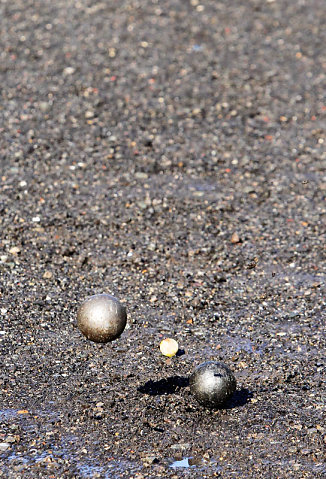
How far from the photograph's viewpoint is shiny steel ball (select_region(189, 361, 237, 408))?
6324 millimetres

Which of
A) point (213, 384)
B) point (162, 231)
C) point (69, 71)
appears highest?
point (213, 384)

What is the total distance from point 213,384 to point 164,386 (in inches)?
29.6

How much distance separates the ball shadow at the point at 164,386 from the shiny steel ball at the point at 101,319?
2.19 ft

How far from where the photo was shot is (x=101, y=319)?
6535 millimetres

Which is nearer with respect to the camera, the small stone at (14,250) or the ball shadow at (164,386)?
the ball shadow at (164,386)

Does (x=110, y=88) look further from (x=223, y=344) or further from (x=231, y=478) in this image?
(x=231, y=478)

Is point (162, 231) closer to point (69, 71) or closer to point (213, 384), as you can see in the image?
point (213, 384)

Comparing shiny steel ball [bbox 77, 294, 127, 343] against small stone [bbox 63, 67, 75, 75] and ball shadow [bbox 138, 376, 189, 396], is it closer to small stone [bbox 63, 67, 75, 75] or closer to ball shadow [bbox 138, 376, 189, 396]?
ball shadow [bbox 138, 376, 189, 396]

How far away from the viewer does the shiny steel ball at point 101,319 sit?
257 inches

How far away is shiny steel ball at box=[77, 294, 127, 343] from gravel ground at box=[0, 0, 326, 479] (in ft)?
2.05

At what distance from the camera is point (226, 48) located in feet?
49.1

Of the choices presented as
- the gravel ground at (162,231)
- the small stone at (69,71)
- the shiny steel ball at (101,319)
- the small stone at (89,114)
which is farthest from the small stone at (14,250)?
the small stone at (69,71)

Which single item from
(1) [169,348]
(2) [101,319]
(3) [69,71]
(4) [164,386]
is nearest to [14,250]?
(1) [169,348]

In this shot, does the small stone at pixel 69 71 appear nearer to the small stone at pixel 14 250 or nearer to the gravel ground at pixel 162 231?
the gravel ground at pixel 162 231
